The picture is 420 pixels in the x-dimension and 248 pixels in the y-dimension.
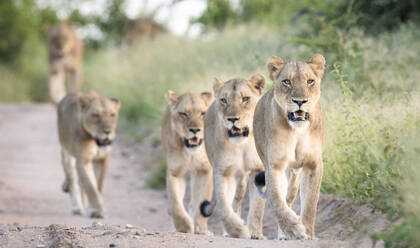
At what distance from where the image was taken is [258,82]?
5859 millimetres

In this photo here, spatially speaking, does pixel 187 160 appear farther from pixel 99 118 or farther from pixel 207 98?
pixel 99 118

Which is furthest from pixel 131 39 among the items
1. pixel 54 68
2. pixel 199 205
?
pixel 199 205

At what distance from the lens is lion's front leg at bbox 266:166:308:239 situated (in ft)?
15.1

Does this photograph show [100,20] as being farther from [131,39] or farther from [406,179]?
[406,179]

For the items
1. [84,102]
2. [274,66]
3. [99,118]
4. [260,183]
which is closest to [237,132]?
[260,183]

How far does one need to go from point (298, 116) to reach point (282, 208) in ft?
1.95

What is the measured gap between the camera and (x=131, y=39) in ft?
72.5

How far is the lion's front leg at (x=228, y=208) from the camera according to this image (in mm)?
5410

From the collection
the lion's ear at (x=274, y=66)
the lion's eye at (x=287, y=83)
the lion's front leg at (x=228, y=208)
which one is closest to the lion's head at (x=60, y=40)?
the lion's front leg at (x=228, y=208)

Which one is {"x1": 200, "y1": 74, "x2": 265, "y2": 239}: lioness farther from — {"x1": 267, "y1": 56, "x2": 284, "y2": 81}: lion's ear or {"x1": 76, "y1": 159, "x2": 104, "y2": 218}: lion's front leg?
{"x1": 76, "y1": 159, "x2": 104, "y2": 218}: lion's front leg

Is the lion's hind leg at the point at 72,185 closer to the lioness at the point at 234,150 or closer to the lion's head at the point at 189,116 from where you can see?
the lion's head at the point at 189,116

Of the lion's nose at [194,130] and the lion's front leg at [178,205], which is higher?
the lion's nose at [194,130]

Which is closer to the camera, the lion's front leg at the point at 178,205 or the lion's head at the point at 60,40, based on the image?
the lion's front leg at the point at 178,205

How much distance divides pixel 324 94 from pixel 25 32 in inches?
806
